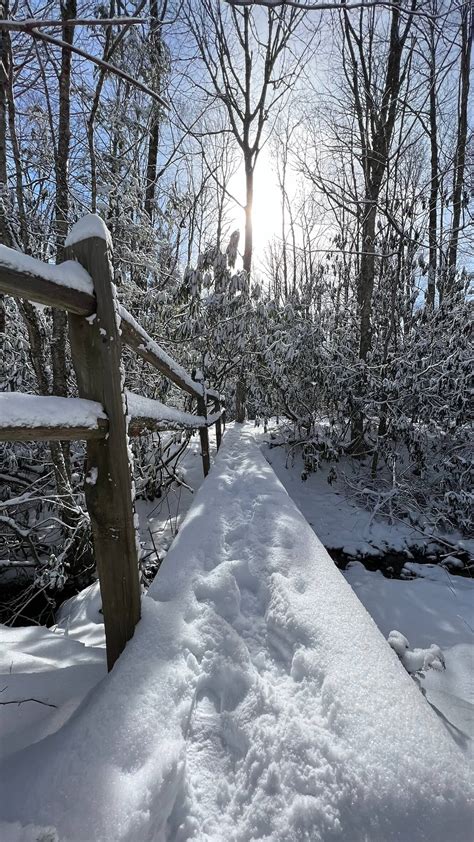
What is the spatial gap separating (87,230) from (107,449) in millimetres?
734

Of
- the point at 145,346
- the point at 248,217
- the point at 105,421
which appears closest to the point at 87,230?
the point at 105,421

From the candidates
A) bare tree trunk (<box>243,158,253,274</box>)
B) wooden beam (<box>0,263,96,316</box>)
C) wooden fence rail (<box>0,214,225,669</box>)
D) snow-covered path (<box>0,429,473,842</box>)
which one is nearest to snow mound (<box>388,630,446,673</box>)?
snow-covered path (<box>0,429,473,842</box>)

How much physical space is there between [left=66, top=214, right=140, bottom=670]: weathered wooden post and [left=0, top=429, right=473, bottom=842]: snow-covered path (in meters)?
0.13

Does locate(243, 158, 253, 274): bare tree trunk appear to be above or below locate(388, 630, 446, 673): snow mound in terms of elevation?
above

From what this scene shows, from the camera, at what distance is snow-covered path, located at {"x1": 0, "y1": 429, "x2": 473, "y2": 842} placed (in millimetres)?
738

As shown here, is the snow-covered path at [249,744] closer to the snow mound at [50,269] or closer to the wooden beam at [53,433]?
the wooden beam at [53,433]

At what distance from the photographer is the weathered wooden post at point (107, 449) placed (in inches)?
49.3

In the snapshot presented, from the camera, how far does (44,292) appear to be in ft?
3.41

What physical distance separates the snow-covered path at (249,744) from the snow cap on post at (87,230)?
4.27 feet

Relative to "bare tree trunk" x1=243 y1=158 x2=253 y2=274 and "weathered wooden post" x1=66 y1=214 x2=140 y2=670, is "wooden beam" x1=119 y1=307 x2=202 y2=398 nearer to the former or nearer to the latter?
"weathered wooden post" x1=66 y1=214 x2=140 y2=670

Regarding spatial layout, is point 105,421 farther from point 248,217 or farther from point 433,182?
point 248,217

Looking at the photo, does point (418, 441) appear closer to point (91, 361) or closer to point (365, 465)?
point (365, 465)

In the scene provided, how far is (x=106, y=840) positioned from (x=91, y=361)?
1.16 metres

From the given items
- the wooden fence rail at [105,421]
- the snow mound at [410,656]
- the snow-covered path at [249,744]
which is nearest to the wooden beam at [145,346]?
the wooden fence rail at [105,421]
